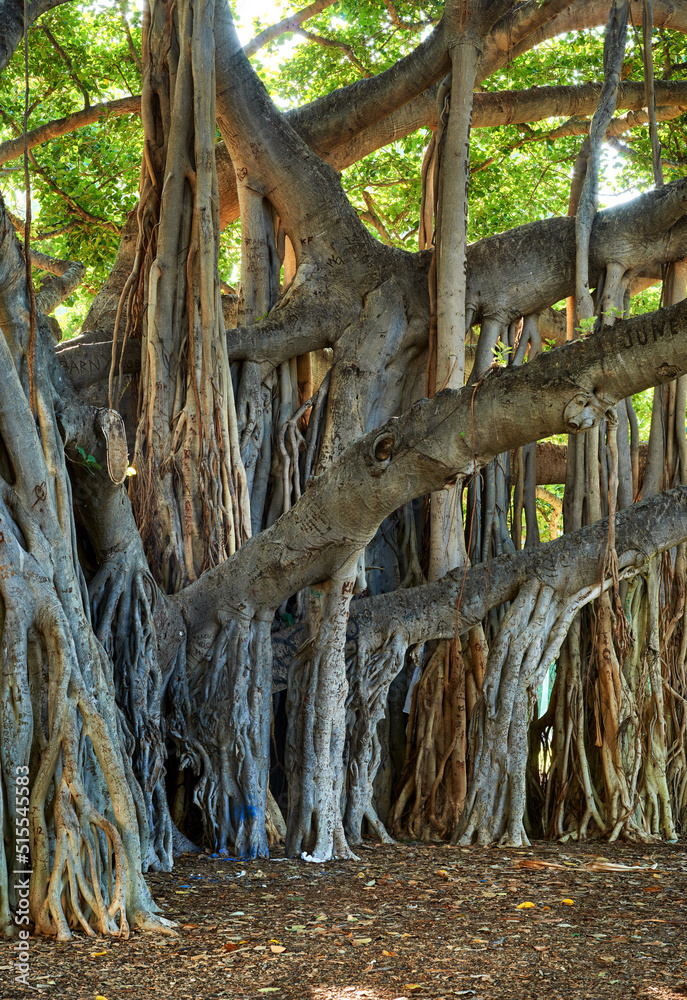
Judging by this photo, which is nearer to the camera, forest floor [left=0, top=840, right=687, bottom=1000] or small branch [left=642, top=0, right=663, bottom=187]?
forest floor [left=0, top=840, right=687, bottom=1000]

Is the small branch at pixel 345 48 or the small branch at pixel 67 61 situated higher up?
the small branch at pixel 345 48

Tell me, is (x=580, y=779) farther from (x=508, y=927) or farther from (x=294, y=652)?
(x=508, y=927)

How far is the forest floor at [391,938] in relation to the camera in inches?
102

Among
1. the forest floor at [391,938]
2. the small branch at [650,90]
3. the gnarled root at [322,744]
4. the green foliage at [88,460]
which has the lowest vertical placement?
the forest floor at [391,938]

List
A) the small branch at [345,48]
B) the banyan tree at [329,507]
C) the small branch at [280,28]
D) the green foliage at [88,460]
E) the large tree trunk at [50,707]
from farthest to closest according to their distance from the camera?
the small branch at [345,48], the small branch at [280,28], the green foliage at [88,460], the banyan tree at [329,507], the large tree trunk at [50,707]

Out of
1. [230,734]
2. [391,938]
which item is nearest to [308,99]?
[230,734]

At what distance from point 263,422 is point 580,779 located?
2535 millimetres

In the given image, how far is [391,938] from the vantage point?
302cm

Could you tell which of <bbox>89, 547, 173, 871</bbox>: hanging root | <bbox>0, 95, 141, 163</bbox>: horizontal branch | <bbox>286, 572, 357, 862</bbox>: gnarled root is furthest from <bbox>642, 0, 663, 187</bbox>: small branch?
<bbox>0, 95, 141, 163</bbox>: horizontal branch

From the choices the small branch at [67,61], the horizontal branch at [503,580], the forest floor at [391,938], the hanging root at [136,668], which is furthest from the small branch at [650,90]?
the small branch at [67,61]

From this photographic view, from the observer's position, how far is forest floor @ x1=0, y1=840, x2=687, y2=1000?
260cm

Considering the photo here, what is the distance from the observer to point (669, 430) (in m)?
5.59

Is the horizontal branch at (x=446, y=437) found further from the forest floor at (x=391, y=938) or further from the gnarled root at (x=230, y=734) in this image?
the forest floor at (x=391, y=938)

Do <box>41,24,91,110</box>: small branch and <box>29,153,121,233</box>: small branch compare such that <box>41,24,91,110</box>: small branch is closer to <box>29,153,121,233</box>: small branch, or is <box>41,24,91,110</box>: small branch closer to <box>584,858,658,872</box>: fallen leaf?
<box>29,153,121,233</box>: small branch
